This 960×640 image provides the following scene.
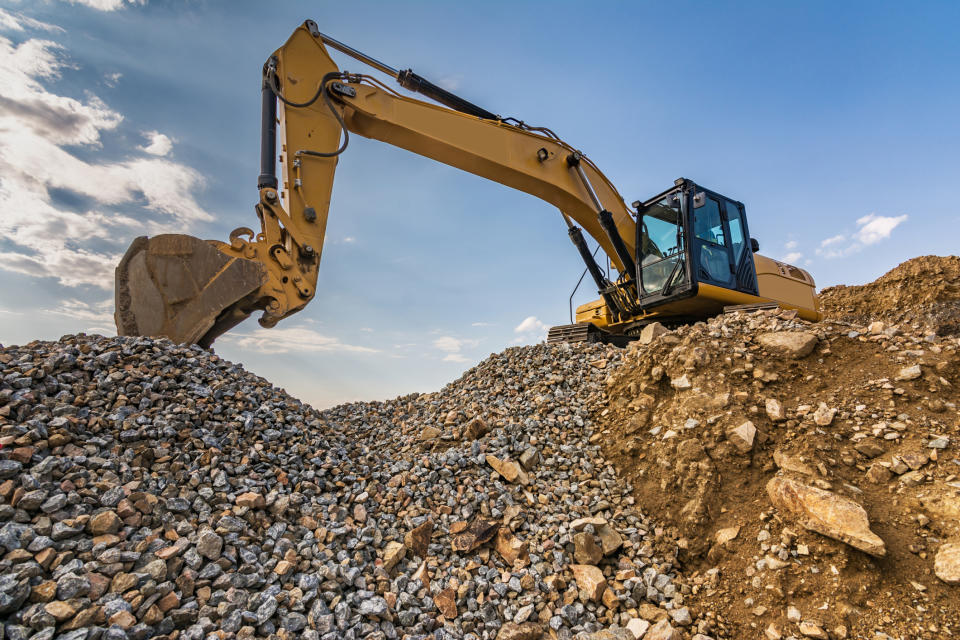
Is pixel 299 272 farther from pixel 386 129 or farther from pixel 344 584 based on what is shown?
pixel 344 584

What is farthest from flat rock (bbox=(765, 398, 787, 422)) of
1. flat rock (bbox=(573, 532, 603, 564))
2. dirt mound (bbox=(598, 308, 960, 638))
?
flat rock (bbox=(573, 532, 603, 564))

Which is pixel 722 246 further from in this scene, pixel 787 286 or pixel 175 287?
pixel 175 287

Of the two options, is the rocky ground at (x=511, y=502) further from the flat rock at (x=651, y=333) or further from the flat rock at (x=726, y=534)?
the flat rock at (x=651, y=333)

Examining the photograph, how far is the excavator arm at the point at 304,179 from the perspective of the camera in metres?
4.58

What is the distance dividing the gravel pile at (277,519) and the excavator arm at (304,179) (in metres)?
0.56

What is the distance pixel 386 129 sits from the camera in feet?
19.8

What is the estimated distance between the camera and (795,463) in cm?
363

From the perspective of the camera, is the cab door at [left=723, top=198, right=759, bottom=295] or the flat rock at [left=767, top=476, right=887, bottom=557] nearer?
the flat rock at [left=767, top=476, right=887, bottom=557]

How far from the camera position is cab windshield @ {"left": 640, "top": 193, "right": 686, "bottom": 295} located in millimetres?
6746

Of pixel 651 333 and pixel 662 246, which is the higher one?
pixel 662 246

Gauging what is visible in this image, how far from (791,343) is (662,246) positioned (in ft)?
9.15

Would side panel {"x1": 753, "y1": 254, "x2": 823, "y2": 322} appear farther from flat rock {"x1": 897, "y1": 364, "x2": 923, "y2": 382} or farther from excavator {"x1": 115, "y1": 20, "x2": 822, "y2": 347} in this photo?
flat rock {"x1": 897, "y1": 364, "x2": 923, "y2": 382}

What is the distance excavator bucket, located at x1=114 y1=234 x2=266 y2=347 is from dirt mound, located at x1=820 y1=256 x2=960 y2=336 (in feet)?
47.2

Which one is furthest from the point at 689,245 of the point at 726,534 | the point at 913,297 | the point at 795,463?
the point at 913,297
